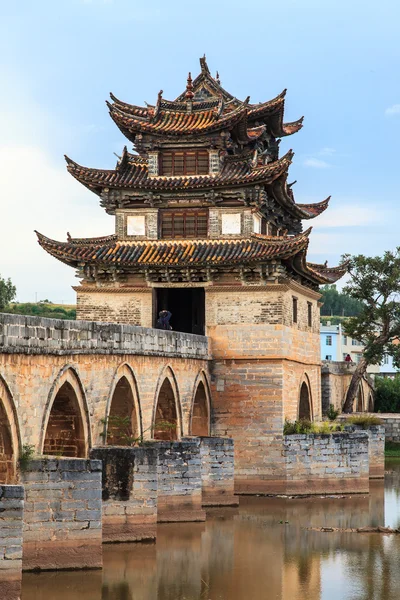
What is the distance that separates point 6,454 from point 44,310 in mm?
70154

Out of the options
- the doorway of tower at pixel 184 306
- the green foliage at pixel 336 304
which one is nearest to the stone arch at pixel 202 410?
the doorway of tower at pixel 184 306

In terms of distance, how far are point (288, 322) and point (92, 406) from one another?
11.8 metres

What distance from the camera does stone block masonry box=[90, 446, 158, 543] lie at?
23562 mm

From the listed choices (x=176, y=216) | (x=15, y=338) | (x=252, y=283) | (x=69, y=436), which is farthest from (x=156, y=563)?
(x=176, y=216)

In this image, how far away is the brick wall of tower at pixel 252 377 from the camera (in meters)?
32.8

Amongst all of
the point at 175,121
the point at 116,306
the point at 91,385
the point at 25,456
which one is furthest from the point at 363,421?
the point at 25,456

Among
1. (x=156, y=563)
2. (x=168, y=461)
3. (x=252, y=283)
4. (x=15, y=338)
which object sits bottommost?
(x=156, y=563)

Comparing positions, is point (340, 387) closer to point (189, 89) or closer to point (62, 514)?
point (189, 89)

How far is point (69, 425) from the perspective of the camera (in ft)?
78.0

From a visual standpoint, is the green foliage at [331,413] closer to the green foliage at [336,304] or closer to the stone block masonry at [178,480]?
the stone block masonry at [178,480]

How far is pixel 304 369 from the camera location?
37.5 metres

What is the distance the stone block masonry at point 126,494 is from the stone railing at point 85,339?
2.53 m

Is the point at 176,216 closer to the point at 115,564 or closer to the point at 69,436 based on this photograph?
the point at 69,436

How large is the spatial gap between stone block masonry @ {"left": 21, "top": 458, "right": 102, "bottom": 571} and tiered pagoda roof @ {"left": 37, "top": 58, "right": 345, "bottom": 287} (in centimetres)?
1426
